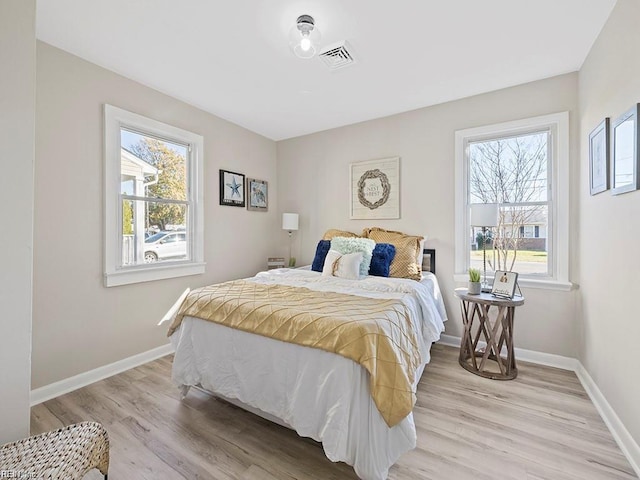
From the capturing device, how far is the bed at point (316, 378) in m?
1.39

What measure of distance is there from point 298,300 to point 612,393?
6.83ft

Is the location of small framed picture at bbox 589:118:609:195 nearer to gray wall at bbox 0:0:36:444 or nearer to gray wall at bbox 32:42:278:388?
gray wall at bbox 0:0:36:444

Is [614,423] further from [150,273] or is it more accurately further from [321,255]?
[150,273]

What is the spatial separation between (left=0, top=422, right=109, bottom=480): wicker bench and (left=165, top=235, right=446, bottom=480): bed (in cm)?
75

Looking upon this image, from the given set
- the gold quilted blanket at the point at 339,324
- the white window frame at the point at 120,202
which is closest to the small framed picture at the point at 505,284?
the gold quilted blanket at the point at 339,324

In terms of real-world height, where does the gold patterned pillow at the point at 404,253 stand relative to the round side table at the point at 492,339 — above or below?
above

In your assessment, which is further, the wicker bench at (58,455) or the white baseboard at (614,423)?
the white baseboard at (614,423)

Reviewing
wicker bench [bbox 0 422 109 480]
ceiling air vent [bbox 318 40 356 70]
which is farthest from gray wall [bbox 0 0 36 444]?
ceiling air vent [bbox 318 40 356 70]

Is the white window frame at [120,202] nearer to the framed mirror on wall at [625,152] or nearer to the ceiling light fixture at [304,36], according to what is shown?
the ceiling light fixture at [304,36]

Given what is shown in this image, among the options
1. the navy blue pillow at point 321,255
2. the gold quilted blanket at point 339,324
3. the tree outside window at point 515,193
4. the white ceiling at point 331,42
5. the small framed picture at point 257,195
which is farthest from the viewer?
the small framed picture at point 257,195

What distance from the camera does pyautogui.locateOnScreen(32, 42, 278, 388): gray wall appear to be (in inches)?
84.9

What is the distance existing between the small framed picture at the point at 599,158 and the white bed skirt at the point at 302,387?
6.70 feet

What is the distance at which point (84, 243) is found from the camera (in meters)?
2.38

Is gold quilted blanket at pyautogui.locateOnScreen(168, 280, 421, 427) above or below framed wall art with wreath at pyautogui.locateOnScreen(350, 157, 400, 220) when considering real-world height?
below
